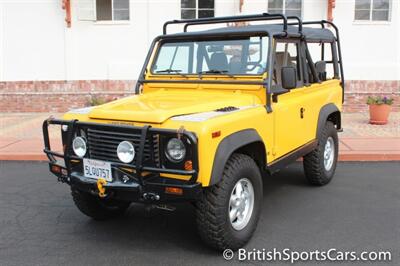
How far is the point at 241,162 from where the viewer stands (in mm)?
4098

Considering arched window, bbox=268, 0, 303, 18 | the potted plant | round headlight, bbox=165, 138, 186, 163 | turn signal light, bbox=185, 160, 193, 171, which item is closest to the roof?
round headlight, bbox=165, 138, 186, 163

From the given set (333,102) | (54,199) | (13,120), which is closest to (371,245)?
(333,102)

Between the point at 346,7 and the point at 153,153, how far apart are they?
35.4ft

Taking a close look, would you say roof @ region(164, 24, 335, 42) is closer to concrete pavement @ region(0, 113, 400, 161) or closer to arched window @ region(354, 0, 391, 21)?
concrete pavement @ region(0, 113, 400, 161)

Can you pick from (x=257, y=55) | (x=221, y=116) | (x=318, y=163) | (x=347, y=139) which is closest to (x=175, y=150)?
(x=221, y=116)

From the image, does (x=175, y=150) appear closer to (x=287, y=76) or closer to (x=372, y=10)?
(x=287, y=76)

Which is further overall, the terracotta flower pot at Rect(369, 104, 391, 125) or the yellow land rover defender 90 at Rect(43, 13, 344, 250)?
the terracotta flower pot at Rect(369, 104, 391, 125)

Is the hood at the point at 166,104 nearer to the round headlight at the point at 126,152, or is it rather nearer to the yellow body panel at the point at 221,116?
the yellow body panel at the point at 221,116

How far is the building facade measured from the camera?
13.0 metres

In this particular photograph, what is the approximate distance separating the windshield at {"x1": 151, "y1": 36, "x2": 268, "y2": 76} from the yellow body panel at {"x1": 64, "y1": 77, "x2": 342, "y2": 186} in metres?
0.20

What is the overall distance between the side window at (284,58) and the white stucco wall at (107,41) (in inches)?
309

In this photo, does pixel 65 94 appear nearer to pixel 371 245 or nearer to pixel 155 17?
pixel 155 17

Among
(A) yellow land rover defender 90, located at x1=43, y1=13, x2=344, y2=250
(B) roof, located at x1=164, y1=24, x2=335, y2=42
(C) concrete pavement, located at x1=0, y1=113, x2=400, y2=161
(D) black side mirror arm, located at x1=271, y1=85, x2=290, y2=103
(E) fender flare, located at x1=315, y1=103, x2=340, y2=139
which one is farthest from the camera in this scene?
(C) concrete pavement, located at x1=0, y1=113, x2=400, y2=161

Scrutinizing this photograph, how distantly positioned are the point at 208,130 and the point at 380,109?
777 cm
